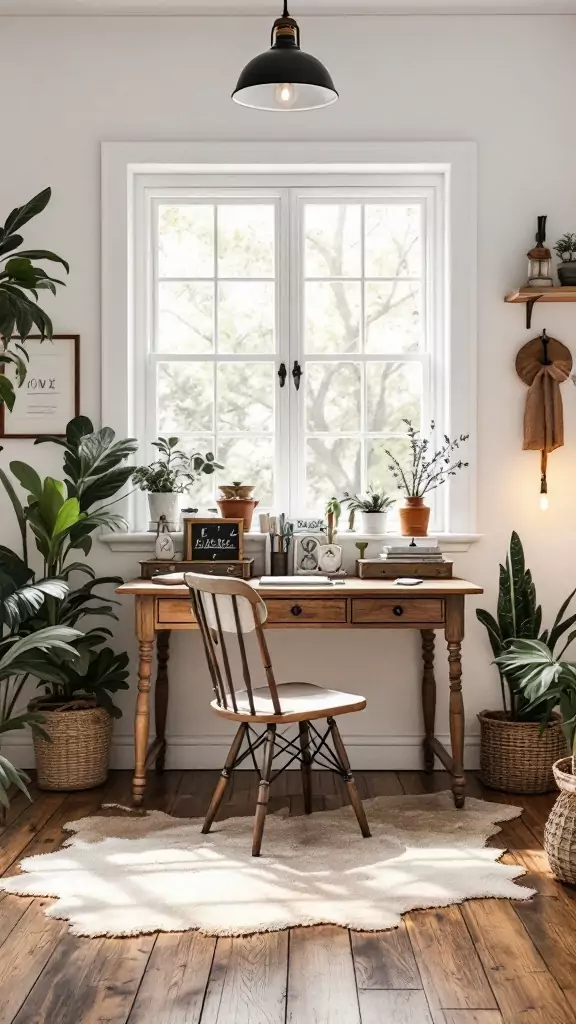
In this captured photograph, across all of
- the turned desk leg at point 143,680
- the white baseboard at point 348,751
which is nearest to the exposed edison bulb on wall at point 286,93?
the turned desk leg at point 143,680

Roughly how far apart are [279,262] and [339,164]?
19.0 inches

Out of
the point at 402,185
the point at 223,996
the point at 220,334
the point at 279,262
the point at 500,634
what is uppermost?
the point at 402,185

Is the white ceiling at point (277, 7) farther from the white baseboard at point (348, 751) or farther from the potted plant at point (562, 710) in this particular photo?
the white baseboard at point (348, 751)

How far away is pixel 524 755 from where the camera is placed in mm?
3996

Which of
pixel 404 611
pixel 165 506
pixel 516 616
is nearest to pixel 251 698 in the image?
pixel 404 611

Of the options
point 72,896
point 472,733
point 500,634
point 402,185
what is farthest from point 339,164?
point 72,896

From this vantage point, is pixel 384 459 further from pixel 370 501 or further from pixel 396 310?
pixel 396 310

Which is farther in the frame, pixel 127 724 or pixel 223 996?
pixel 127 724

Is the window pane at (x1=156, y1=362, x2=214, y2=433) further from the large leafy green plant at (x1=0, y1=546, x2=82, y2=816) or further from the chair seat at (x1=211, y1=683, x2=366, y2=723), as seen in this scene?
the chair seat at (x1=211, y1=683, x2=366, y2=723)

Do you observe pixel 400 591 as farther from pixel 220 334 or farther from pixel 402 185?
pixel 402 185

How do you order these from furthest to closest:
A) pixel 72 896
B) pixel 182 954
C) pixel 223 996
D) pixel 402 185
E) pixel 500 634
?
pixel 402 185 → pixel 500 634 → pixel 72 896 → pixel 182 954 → pixel 223 996

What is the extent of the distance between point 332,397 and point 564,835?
2182 millimetres

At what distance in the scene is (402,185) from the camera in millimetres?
4488

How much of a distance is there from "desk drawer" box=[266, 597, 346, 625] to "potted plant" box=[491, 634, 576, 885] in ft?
2.05
